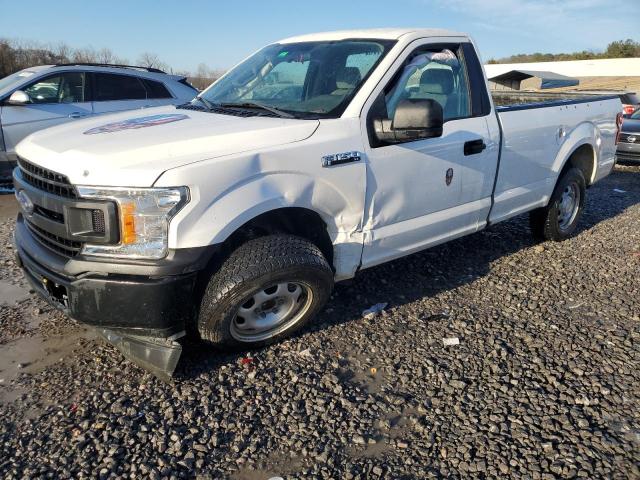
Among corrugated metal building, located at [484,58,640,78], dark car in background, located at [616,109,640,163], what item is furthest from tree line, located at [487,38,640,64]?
dark car in background, located at [616,109,640,163]

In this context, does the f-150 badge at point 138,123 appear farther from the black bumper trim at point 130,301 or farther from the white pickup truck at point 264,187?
the black bumper trim at point 130,301

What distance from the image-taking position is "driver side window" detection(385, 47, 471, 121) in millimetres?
3492

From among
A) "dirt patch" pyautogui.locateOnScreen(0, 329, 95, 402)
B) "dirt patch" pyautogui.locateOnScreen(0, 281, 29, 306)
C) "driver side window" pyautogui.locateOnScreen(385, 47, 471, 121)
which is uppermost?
"driver side window" pyautogui.locateOnScreen(385, 47, 471, 121)

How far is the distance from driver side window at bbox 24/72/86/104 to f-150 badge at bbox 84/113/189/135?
192 inches

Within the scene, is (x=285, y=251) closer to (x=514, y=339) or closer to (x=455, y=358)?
(x=455, y=358)

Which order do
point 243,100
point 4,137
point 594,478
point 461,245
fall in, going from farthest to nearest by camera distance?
1. point 4,137
2. point 461,245
3. point 243,100
4. point 594,478

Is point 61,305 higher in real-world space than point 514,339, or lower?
higher

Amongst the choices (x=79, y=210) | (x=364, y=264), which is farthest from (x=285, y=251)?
(x=79, y=210)

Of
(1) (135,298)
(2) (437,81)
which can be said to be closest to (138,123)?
(1) (135,298)

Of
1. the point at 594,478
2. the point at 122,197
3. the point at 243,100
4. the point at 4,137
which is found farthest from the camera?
the point at 4,137

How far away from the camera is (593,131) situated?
5.30 meters

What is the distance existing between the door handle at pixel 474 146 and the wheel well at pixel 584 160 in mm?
1849

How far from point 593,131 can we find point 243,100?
376 cm

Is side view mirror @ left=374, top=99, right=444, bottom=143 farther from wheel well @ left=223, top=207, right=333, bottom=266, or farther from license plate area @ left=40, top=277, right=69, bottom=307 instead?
license plate area @ left=40, top=277, right=69, bottom=307
